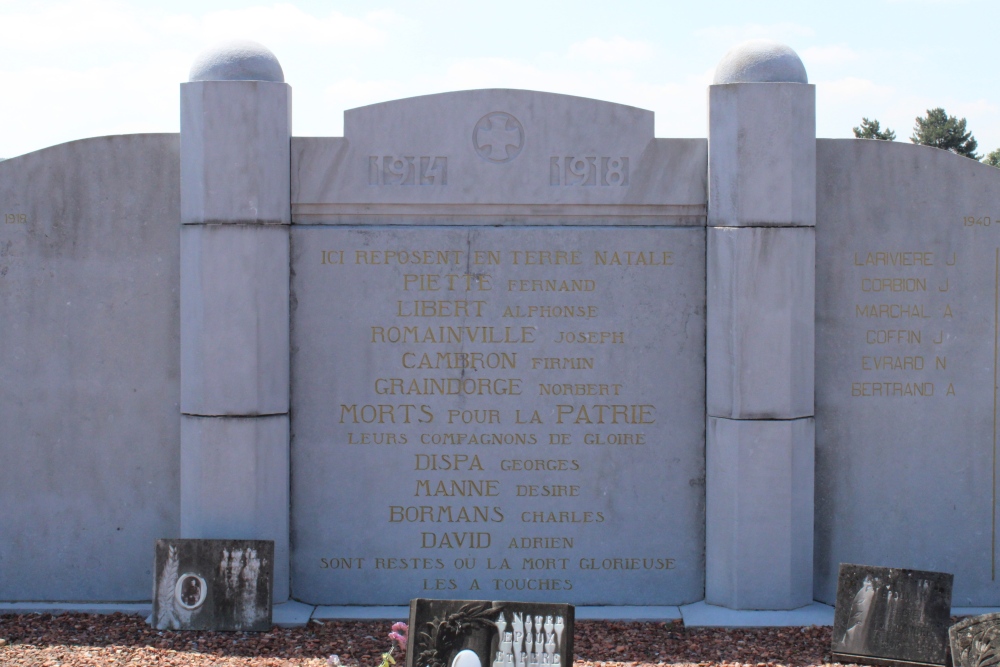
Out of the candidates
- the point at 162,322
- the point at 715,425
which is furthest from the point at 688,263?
the point at 162,322

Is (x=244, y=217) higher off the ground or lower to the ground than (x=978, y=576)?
higher

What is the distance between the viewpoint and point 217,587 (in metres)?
5.52

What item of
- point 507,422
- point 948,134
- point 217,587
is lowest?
point 217,587

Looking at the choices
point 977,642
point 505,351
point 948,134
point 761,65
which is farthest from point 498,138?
point 948,134

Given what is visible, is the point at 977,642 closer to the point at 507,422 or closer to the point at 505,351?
the point at 507,422

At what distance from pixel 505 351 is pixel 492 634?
6.44ft

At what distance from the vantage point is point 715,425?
5.86 meters

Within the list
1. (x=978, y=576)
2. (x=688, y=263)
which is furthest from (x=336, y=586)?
Answer: (x=978, y=576)

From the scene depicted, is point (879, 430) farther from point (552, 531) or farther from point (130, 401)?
point (130, 401)

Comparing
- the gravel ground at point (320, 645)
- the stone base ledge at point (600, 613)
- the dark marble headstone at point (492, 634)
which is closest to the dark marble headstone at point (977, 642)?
the gravel ground at point (320, 645)

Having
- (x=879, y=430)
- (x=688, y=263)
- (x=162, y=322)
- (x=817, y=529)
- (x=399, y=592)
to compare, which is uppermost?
(x=688, y=263)

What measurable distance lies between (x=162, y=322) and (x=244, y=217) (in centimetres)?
94

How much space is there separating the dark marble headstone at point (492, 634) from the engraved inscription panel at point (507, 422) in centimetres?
147

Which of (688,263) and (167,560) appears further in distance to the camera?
(688,263)
